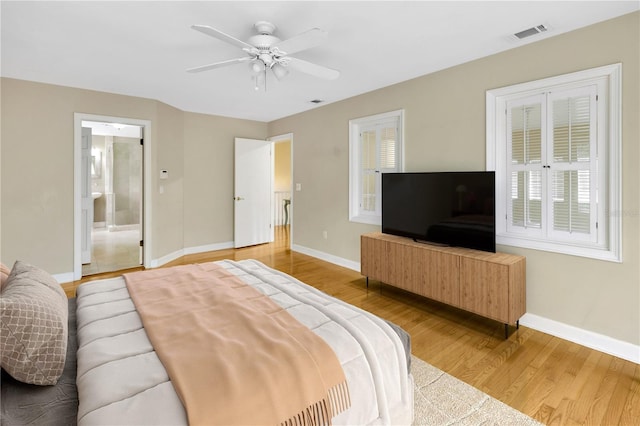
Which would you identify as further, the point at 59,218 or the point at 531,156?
the point at 59,218

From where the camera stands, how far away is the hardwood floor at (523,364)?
1.87 metres

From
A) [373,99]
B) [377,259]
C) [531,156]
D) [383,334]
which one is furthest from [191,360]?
[373,99]

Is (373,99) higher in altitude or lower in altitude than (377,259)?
higher

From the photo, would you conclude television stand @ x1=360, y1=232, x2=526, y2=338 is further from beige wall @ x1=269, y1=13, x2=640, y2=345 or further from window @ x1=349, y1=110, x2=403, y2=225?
window @ x1=349, y1=110, x2=403, y2=225

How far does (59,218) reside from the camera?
13.5 feet

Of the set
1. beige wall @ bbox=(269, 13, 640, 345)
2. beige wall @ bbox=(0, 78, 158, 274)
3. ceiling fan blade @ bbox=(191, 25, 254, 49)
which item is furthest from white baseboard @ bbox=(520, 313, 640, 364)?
beige wall @ bbox=(0, 78, 158, 274)

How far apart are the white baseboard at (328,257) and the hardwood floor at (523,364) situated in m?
1.10

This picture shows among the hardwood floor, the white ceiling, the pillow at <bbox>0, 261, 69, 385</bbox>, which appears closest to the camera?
the pillow at <bbox>0, 261, 69, 385</bbox>

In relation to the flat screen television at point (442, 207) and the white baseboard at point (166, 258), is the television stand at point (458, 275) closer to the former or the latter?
the flat screen television at point (442, 207)

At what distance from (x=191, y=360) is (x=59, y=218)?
414 centimetres

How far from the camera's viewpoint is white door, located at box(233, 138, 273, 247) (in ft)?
19.9

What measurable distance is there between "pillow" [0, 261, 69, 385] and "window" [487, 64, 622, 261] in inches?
132

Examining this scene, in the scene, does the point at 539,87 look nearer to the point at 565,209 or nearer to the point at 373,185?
the point at 565,209

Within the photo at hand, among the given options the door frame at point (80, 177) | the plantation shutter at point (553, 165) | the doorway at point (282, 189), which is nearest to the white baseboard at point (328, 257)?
the plantation shutter at point (553, 165)
